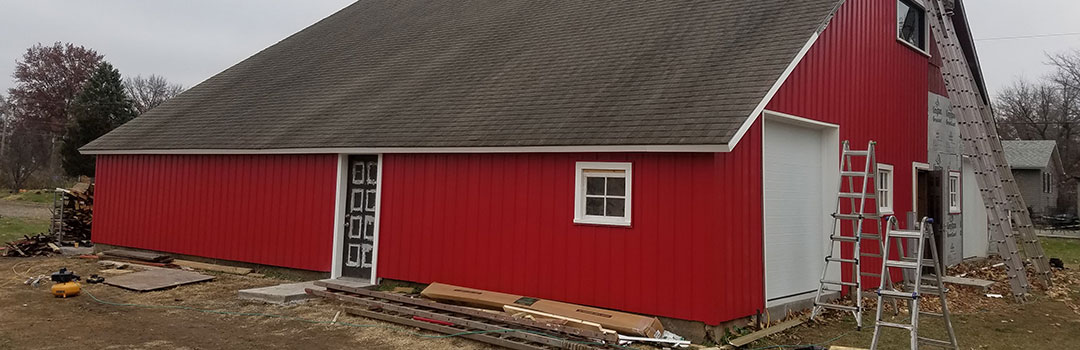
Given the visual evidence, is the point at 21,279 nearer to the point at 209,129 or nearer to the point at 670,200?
the point at 209,129

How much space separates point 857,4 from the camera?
9.91 metres

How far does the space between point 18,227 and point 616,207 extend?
64.7ft

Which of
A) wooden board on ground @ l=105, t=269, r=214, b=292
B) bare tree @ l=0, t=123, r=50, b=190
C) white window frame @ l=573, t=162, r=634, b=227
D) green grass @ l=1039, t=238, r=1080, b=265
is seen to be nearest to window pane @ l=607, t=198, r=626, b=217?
white window frame @ l=573, t=162, r=634, b=227

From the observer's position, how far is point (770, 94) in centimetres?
761

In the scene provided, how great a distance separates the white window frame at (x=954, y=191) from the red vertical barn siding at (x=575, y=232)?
7.07 metres

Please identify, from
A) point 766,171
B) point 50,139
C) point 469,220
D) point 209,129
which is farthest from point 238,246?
point 50,139

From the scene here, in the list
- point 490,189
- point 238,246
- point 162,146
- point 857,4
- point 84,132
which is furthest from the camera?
point 84,132

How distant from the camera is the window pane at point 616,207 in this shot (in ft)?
26.3

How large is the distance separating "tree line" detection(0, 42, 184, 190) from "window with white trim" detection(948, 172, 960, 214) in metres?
35.9

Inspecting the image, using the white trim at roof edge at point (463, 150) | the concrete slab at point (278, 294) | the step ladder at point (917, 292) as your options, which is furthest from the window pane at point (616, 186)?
the concrete slab at point (278, 294)

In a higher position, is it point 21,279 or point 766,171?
point 766,171

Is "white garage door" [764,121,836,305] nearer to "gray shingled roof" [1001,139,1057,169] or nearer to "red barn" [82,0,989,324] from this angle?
"red barn" [82,0,989,324]

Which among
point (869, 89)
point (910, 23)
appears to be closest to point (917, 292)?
point (869, 89)

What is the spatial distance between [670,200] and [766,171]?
1.52 m
